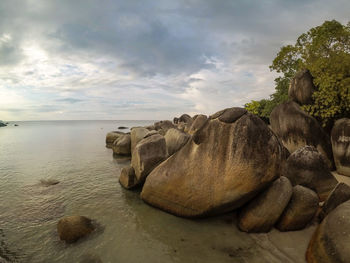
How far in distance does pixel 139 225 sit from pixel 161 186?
149 centimetres

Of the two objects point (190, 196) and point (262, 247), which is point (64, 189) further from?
point (262, 247)

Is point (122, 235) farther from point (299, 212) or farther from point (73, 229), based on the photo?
point (299, 212)

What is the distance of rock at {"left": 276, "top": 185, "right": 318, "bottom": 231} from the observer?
217 inches

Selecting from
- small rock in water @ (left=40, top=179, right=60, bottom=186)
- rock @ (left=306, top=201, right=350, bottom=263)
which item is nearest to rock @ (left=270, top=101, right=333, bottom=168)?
rock @ (left=306, top=201, right=350, bottom=263)

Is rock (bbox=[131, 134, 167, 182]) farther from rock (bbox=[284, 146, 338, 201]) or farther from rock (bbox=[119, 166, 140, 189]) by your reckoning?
rock (bbox=[284, 146, 338, 201])

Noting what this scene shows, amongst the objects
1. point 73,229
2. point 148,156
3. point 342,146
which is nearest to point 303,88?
point 342,146

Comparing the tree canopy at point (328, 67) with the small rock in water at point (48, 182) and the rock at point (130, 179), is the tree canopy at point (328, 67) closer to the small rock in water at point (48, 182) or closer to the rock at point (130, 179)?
the rock at point (130, 179)

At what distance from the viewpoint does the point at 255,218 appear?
5.68 metres

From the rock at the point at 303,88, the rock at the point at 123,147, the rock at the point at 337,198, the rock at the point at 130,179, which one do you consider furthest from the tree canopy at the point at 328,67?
the rock at the point at 123,147

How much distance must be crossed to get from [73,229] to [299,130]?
40.5ft

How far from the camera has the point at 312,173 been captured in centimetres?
734

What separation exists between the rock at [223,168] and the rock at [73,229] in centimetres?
274

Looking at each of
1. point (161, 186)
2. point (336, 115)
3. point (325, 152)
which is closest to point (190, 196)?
point (161, 186)

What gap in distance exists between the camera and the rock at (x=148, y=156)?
358 inches
